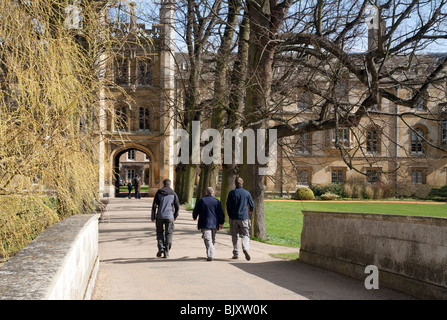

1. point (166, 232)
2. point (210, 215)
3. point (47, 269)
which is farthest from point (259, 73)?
point (47, 269)

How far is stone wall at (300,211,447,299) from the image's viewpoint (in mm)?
7211

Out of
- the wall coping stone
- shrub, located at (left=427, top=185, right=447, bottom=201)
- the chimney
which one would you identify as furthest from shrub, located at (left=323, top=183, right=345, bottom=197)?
the chimney

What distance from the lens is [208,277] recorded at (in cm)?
920

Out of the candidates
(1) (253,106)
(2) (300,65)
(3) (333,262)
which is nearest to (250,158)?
(1) (253,106)

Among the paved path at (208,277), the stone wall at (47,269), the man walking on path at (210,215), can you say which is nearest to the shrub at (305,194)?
the paved path at (208,277)

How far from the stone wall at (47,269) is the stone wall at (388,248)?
14.4 ft

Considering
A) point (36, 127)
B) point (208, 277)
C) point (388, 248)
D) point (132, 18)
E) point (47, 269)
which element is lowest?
point (208, 277)

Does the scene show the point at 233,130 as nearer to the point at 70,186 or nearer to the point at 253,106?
the point at 253,106

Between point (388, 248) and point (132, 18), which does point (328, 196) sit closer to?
point (388, 248)

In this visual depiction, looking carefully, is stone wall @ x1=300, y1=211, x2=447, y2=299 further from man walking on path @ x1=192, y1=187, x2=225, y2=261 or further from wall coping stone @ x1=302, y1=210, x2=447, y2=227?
man walking on path @ x1=192, y1=187, x2=225, y2=261

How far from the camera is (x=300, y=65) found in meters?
17.8

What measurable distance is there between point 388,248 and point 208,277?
2.92m

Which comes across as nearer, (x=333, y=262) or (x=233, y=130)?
(x=333, y=262)
